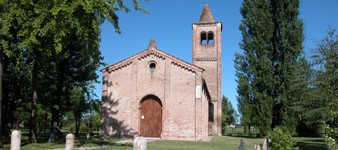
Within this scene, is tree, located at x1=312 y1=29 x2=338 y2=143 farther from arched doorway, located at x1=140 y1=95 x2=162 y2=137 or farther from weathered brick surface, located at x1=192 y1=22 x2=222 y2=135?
weathered brick surface, located at x1=192 y1=22 x2=222 y2=135

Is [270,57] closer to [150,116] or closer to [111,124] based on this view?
[150,116]

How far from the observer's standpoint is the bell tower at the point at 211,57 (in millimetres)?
37375

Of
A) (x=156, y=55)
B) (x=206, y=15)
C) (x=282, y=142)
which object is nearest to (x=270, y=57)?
(x=156, y=55)

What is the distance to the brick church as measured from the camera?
961 inches

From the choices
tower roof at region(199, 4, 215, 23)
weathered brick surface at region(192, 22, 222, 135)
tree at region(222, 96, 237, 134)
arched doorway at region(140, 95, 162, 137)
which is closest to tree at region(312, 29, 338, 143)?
arched doorway at region(140, 95, 162, 137)

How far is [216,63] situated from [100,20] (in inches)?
929

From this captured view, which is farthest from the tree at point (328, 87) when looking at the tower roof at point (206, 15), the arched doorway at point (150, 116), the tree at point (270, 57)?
the tower roof at point (206, 15)

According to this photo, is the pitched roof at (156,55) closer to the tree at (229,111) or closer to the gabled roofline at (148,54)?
the gabled roofline at (148,54)

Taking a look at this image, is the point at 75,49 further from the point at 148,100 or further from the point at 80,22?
the point at 80,22

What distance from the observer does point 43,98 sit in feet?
91.1

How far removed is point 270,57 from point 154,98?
9.89 m

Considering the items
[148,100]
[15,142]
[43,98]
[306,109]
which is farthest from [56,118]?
[306,109]

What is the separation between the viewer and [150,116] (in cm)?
2542

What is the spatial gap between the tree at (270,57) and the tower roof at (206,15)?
471 inches
